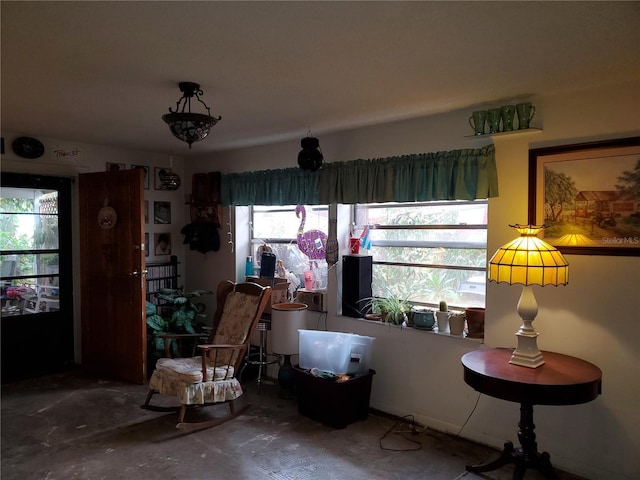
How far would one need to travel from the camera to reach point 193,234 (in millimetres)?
5270

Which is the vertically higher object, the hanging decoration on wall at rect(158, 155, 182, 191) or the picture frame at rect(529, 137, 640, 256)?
the hanging decoration on wall at rect(158, 155, 182, 191)

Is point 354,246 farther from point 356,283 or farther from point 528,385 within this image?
point 528,385

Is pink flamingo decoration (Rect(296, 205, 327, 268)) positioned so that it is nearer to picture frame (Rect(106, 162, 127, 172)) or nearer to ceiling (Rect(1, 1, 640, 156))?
ceiling (Rect(1, 1, 640, 156))

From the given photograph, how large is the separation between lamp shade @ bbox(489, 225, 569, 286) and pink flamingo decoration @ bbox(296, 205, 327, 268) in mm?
1911

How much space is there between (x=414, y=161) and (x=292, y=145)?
4.51ft

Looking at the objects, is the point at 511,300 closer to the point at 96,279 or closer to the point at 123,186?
the point at 123,186

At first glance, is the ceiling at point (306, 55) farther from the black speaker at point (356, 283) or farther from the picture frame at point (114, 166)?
the picture frame at point (114, 166)

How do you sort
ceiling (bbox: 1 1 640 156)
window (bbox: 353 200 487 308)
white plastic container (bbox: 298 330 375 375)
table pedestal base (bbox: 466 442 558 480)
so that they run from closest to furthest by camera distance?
ceiling (bbox: 1 1 640 156)
table pedestal base (bbox: 466 442 558 480)
window (bbox: 353 200 487 308)
white plastic container (bbox: 298 330 375 375)

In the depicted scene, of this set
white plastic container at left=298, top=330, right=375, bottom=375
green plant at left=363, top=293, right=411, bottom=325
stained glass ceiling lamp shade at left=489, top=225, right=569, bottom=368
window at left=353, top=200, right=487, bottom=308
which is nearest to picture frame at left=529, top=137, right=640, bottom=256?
stained glass ceiling lamp shade at left=489, top=225, right=569, bottom=368

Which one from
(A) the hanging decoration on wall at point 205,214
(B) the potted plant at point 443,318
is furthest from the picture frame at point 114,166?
(B) the potted plant at point 443,318

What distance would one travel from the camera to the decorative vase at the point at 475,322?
330 centimetres

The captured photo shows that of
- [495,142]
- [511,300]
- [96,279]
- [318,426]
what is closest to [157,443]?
[318,426]

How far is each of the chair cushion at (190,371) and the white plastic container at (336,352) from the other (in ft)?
1.99

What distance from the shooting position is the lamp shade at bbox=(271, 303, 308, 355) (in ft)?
13.1
